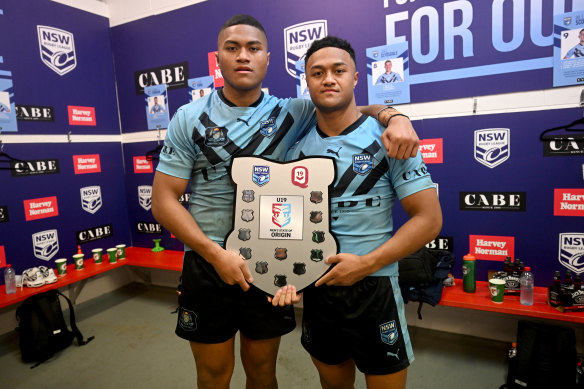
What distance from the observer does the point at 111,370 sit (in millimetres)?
2438

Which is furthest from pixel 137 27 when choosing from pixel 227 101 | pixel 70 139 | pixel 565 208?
pixel 565 208

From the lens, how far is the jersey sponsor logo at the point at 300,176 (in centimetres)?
120

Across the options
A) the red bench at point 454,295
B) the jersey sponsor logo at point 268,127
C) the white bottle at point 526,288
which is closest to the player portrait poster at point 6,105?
the red bench at point 454,295

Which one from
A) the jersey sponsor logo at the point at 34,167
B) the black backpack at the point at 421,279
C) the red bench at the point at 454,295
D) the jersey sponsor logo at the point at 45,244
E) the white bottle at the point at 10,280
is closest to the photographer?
the red bench at the point at 454,295

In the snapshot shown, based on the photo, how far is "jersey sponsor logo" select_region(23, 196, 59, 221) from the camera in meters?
3.08

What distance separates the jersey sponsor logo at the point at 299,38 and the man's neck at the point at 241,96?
167cm

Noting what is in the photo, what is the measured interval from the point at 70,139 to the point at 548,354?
162 inches

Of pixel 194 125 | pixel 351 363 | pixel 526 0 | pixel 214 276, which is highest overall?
pixel 526 0

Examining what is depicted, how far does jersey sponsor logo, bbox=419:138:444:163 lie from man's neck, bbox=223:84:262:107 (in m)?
1.64

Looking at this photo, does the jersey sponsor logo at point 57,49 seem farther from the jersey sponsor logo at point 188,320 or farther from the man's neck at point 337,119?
the man's neck at point 337,119

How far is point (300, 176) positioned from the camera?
Result: 120 cm

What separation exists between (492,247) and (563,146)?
2.56 feet

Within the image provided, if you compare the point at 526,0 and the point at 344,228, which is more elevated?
the point at 526,0

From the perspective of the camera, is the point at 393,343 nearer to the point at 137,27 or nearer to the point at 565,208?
the point at 565,208
